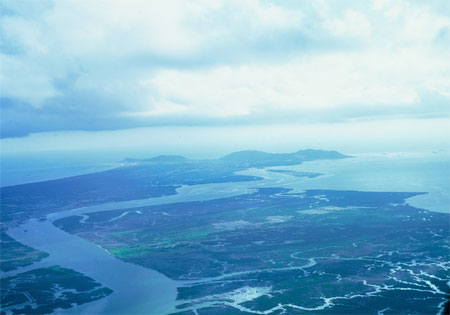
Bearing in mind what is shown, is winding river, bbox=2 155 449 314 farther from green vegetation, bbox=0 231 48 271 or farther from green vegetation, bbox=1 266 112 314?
green vegetation, bbox=1 266 112 314

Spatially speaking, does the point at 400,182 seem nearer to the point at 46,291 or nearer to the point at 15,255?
the point at 15,255

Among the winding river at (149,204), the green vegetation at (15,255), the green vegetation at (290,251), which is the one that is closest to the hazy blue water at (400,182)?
the winding river at (149,204)

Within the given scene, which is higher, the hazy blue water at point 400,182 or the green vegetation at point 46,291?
the hazy blue water at point 400,182

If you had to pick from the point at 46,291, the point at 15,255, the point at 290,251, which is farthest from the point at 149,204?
the point at 46,291

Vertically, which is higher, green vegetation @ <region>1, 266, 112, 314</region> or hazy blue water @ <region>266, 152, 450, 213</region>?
hazy blue water @ <region>266, 152, 450, 213</region>

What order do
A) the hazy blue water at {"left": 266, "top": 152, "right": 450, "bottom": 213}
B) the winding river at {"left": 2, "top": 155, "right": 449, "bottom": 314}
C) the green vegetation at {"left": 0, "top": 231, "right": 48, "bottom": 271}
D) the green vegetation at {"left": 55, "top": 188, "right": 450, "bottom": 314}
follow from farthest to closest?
the hazy blue water at {"left": 266, "top": 152, "right": 450, "bottom": 213} → the green vegetation at {"left": 0, "top": 231, "right": 48, "bottom": 271} → the winding river at {"left": 2, "top": 155, "right": 449, "bottom": 314} → the green vegetation at {"left": 55, "top": 188, "right": 450, "bottom": 314}

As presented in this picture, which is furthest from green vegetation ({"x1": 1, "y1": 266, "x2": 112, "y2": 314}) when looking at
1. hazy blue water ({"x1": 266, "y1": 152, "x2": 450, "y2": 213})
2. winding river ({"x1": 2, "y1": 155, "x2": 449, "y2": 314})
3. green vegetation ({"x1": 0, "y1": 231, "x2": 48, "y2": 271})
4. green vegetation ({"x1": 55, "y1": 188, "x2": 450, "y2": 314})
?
hazy blue water ({"x1": 266, "y1": 152, "x2": 450, "y2": 213})

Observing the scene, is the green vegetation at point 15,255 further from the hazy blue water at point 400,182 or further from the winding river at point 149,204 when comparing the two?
the hazy blue water at point 400,182

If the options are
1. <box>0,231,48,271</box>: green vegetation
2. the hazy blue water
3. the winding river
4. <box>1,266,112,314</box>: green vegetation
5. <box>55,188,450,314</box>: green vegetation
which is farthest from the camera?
the hazy blue water

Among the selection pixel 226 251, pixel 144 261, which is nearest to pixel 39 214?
pixel 144 261

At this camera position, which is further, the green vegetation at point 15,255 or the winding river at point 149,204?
the green vegetation at point 15,255
